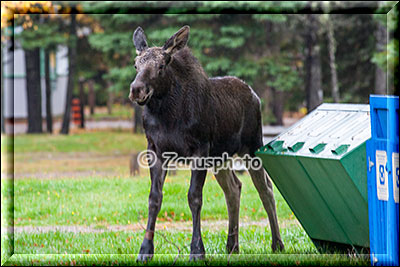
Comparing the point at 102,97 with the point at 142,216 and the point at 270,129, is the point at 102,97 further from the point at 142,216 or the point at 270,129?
the point at 142,216

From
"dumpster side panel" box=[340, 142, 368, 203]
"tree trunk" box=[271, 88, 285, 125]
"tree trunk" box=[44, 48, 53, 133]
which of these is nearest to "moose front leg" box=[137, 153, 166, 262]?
"dumpster side panel" box=[340, 142, 368, 203]

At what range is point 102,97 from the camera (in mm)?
23938

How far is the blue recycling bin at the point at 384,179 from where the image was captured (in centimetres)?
505

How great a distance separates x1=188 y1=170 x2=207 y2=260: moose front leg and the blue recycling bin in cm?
153

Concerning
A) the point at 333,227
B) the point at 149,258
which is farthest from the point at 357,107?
the point at 149,258

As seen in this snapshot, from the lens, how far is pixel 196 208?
5742mm

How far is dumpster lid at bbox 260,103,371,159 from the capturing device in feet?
19.1

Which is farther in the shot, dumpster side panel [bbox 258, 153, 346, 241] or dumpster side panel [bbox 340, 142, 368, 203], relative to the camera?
dumpster side panel [bbox 258, 153, 346, 241]

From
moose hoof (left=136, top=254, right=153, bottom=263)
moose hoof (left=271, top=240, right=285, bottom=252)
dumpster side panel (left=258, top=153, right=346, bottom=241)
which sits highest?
dumpster side panel (left=258, top=153, right=346, bottom=241)

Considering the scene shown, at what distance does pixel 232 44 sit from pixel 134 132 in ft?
13.7

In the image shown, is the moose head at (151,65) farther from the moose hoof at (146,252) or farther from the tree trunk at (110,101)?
the tree trunk at (110,101)

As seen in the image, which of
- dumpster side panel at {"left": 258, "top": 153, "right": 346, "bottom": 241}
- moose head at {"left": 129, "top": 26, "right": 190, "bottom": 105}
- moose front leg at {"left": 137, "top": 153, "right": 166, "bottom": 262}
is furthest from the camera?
dumpster side panel at {"left": 258, "top": 153, "right": 346, "bottom": 241}

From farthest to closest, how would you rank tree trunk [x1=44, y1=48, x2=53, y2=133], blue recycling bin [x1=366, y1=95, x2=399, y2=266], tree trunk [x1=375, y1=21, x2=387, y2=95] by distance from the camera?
tree trunk [x1=375, y1=21, x2=387, y2=95]
tree trunk [x1=44, y1=48, x2=53, y2=133]
blue recycling bin [x1=366, y1=95, x2=399, y2=266]

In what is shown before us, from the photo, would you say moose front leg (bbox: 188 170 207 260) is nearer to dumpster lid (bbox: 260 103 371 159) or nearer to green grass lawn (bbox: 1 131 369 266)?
green grass lawn (bbox: 1 131 369 266)
